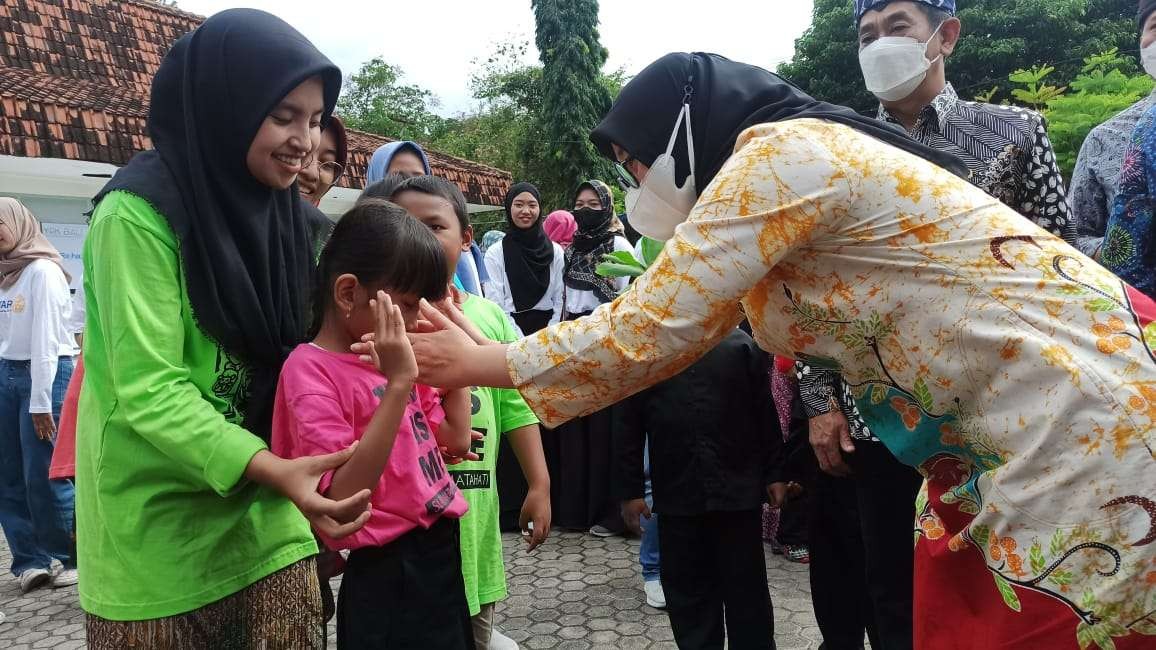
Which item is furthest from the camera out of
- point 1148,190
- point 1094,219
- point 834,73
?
point 834,73

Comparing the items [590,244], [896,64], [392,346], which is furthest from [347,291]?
[590,244]

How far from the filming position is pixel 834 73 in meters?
22.3

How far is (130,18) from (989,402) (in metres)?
14.7

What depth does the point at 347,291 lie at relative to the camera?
5.75 ft

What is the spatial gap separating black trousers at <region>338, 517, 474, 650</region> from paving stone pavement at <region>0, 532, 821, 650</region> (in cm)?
185

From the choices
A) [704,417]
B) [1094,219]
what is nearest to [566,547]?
[704,417]

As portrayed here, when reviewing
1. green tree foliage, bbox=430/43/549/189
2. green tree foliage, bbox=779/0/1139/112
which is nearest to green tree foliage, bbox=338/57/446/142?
green tree foliage, bbox=430/43/549/189

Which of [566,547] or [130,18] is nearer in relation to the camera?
[566,547]

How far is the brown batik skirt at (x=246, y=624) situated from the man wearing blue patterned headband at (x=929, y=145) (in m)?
1.45

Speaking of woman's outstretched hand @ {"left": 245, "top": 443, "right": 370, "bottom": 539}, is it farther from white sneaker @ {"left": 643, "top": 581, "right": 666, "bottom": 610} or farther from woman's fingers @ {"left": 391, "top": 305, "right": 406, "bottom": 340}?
white sneaker @ {"left": 643, "top": 581, "right": 666, "bottom": 610}

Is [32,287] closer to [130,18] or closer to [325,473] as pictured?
[325,473]

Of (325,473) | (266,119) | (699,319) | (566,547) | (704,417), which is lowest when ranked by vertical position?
(566,547)

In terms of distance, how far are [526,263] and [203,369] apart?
4365 mm

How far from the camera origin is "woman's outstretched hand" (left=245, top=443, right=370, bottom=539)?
1.44 m
